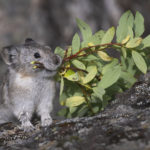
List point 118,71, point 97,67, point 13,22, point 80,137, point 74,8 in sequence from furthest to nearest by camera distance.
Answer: point 13,22
point 74,8
point 97,67
point 118,71
point 80,137

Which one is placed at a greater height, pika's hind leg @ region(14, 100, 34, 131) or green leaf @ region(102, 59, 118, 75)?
green leaf @ region(102, 59, 118, 75)

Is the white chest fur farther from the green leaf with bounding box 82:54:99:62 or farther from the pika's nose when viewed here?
the green leaf with bounding box 82:54:99:62

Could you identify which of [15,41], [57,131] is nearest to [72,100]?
[57,131]

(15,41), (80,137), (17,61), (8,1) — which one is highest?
(8,1)

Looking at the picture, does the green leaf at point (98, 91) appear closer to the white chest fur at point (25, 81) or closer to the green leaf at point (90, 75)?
the green leaf at point (90, 75)

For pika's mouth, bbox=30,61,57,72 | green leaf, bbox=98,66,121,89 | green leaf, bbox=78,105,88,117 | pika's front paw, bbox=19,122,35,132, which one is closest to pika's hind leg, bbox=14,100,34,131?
pika's front paw, bbox=19,122,35,132

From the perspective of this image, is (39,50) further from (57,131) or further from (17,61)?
(57,131)
